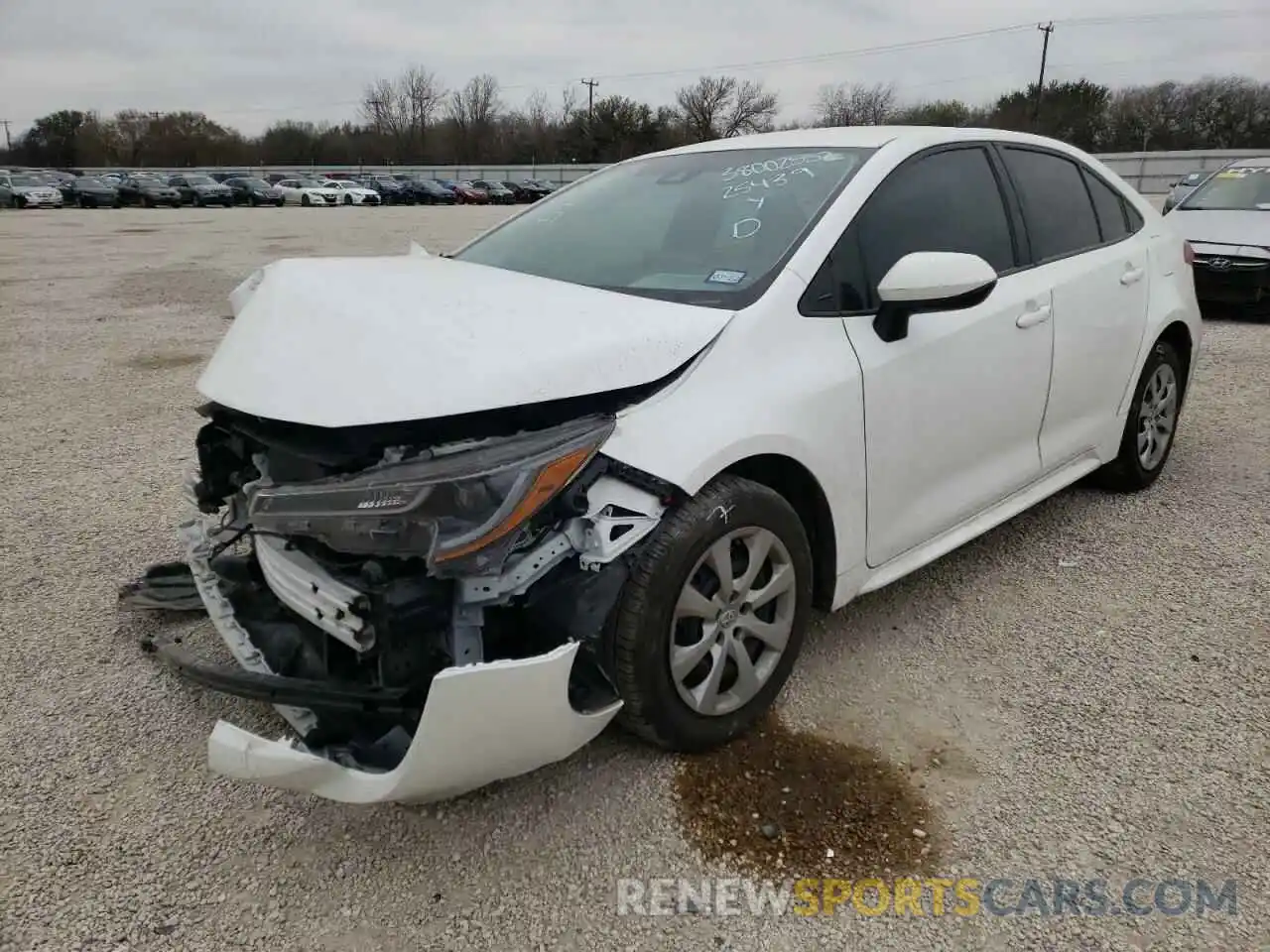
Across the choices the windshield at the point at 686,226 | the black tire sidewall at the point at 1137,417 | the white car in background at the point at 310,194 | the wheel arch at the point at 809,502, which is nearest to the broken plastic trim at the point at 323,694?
the wheel arch at the point at 809,502

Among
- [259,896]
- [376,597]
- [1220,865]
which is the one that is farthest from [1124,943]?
[259,896]

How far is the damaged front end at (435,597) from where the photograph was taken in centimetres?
203

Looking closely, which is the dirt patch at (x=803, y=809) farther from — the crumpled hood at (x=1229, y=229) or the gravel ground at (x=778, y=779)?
the crumpled hood at (x=1229, y=229)

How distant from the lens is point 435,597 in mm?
2148

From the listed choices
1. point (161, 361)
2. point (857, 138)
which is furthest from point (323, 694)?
point (161, 361)

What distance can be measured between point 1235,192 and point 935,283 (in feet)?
31.3

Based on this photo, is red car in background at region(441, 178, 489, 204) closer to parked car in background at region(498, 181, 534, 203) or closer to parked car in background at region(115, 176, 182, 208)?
parked car in background at region(498, 181, 534, 203)

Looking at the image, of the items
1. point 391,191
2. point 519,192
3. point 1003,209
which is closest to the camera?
point 1003,209

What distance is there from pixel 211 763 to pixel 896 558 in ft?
6.82

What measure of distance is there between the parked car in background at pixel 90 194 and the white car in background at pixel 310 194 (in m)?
7.46

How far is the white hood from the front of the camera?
2.17 m

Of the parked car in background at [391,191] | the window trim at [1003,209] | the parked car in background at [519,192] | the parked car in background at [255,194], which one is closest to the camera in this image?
the window trim at [1003,209]

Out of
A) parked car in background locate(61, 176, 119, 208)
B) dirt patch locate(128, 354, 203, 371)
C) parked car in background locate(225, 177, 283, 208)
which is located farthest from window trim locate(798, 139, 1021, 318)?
parked car in background locate(225, 177, 283, 208)

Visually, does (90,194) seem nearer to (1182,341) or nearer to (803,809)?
(1182,341)
